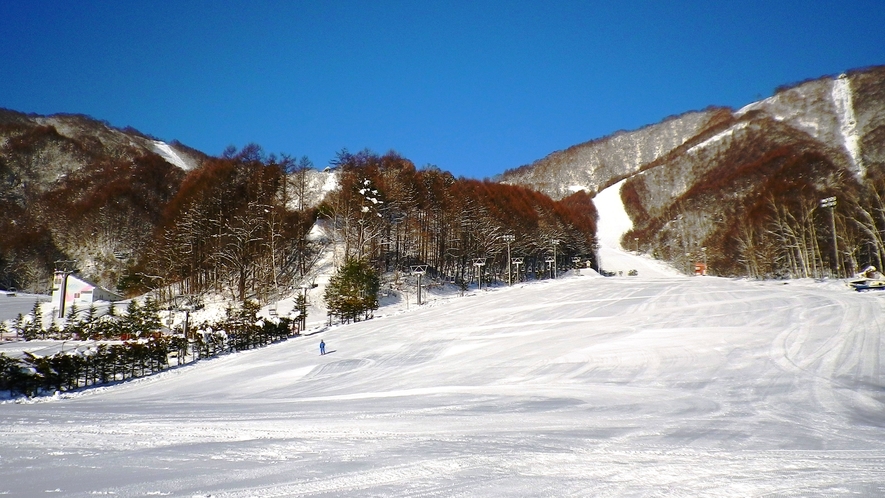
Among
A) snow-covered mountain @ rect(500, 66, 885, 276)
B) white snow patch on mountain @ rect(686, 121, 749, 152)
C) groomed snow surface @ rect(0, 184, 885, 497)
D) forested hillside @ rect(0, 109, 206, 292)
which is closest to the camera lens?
groomed snow surface @ rect(0, 184, 885, 497)

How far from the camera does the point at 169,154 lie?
185625 mm

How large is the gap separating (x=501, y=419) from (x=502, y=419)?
0.02m

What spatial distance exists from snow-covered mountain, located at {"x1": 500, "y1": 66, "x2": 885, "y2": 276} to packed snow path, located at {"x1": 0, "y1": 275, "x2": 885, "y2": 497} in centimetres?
4187

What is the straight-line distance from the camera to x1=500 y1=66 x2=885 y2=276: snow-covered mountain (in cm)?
8000

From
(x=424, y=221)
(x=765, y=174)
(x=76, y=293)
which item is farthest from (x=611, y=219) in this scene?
(x=76, y=293)

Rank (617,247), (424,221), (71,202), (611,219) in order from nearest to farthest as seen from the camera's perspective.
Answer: (424,221), (71,202), (617,247), (611,219)

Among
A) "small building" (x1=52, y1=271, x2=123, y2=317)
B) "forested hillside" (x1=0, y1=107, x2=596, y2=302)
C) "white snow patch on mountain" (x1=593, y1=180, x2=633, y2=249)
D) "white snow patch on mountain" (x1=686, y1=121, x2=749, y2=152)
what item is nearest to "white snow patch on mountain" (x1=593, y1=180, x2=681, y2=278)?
"white snow patch on mountain" (x1=593, y1=180, x2=633, y2=249)

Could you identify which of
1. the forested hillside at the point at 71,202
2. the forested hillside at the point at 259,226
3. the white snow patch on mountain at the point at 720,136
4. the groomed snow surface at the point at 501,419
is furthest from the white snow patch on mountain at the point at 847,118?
the forested hillside at the point at 71,202

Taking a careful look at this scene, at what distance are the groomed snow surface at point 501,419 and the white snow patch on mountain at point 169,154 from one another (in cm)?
18152

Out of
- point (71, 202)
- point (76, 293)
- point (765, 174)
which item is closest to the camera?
point (76, 293)

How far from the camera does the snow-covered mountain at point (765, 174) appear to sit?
8000 cm

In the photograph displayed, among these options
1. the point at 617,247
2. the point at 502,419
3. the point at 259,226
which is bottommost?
the point at 502,419

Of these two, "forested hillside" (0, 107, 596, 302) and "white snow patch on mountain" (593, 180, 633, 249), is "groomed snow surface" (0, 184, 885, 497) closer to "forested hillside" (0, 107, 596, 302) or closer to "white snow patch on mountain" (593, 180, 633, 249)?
"forested hillside" (0, 107, 596, 302)

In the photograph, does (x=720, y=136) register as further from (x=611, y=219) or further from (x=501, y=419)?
(x=501, y=419)
